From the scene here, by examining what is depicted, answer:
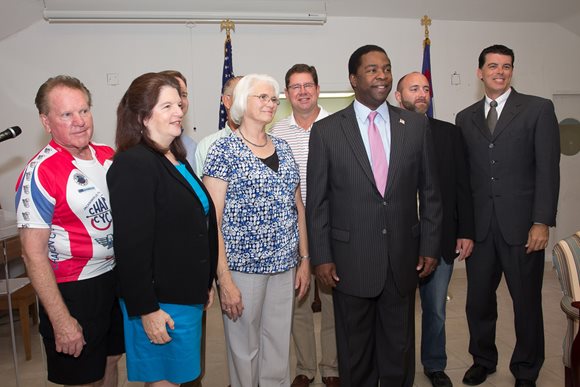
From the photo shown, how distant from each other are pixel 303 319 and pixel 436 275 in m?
0.81

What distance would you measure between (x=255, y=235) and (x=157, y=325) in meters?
0.59

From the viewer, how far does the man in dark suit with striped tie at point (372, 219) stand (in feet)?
6.82

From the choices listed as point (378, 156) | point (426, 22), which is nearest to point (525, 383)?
point (378, 156)

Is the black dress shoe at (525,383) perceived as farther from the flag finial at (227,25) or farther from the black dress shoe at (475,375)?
the flag finial at (227,25)

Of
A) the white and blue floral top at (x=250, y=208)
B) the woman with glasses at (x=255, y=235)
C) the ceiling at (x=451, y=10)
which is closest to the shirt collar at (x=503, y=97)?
the woman with glasses at (x=255, y=235)

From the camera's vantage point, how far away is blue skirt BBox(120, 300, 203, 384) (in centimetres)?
167

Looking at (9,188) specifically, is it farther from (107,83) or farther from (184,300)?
(184,300)

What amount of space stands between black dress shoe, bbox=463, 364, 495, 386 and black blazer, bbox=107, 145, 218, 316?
1820 millimetres

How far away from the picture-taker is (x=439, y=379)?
271 centimetres

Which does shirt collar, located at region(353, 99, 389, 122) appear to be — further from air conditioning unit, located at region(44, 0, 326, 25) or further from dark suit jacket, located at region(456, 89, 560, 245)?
air conditioning unit, located at region(44, 0, 326, 25)

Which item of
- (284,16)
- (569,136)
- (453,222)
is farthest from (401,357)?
(569,136)

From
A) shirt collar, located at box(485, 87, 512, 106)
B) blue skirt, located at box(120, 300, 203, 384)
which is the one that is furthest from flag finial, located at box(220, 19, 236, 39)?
blue skirt, located at box(120, 300, 203, 384)

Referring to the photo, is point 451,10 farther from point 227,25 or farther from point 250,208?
point 250,208

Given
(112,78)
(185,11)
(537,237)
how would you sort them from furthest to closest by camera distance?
1. (112,78)
2. (185,11)
3. (537,237)
